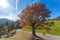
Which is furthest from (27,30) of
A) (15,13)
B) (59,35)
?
(59,35)

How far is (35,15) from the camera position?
15.8 feet

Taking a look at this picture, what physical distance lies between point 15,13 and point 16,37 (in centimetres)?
68

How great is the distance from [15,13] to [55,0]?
1.15m

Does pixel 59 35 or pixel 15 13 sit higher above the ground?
pixel 15 13

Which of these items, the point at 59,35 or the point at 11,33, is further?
the point at 11,33

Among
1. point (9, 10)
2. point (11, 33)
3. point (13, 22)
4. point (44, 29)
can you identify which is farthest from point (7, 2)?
point (44, 29)

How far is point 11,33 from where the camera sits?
16.5ft

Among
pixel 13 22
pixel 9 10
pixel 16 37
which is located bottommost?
pixel 16 37

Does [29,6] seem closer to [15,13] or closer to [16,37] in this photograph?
[15,13]

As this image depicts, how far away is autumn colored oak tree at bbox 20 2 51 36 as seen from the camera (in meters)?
4.75

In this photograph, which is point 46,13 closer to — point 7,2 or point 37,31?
point 37,31

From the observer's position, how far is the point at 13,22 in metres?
4.86

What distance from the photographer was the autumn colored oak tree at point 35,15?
4750 mm

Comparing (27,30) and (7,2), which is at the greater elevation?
(7,2)
